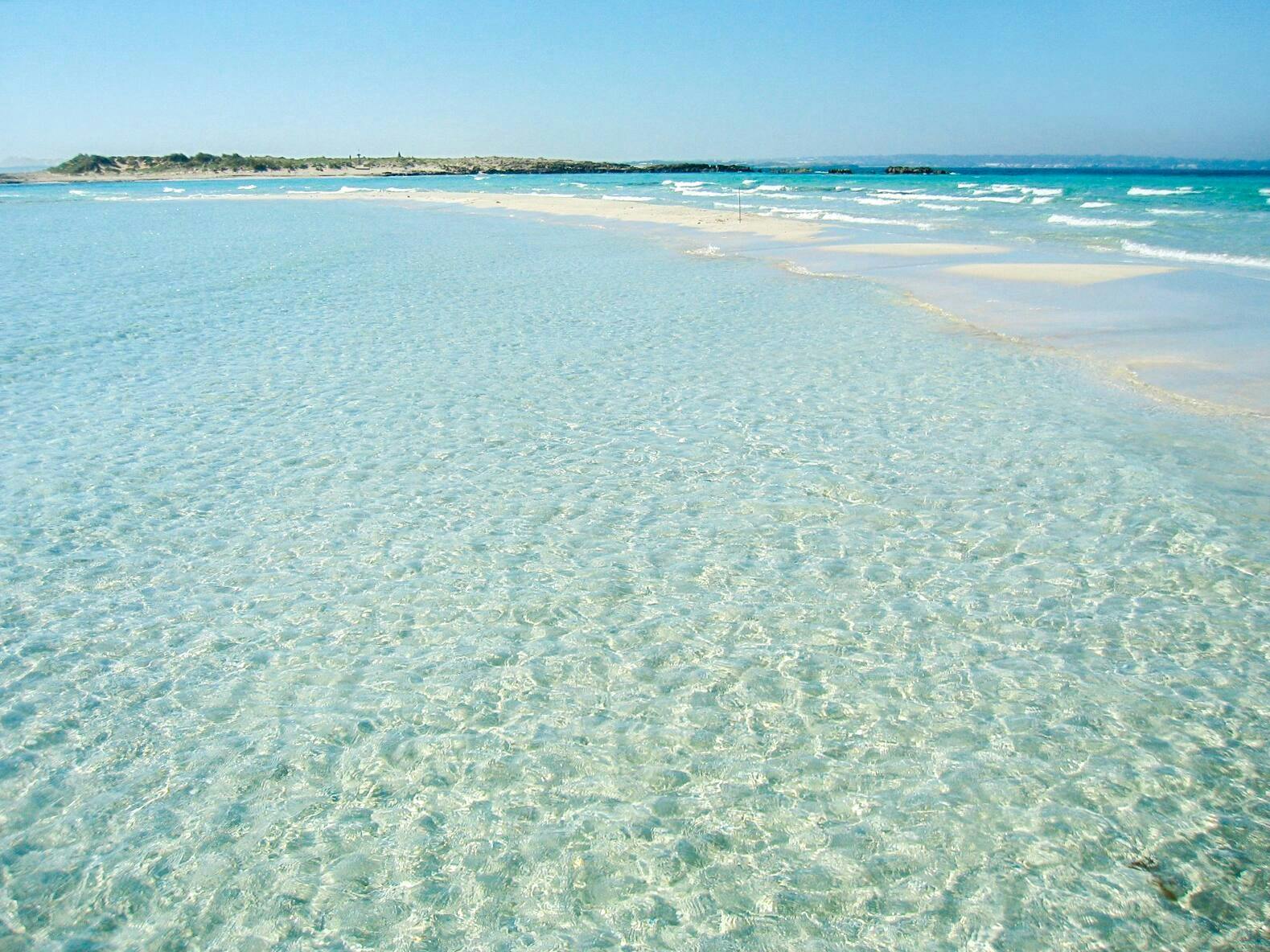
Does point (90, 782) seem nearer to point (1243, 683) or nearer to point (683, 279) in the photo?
point (1243, 683)

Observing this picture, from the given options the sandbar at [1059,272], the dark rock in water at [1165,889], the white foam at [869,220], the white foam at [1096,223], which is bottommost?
the dark rock in water at [1165,889]

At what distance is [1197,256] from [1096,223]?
14127 mm

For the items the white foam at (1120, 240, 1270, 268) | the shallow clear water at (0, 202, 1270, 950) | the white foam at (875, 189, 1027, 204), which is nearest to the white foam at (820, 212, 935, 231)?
the white foam at (1120, 240, 1270, 268)

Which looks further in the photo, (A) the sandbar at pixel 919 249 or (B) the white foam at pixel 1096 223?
(B) the white foam at pixel 1096 223

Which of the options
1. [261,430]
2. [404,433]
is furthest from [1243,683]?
[261,430]

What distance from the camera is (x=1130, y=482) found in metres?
8.55

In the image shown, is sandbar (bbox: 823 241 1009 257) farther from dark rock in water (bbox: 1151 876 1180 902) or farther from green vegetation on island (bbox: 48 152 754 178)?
A: green vegetation on island (bbox: 48 152 754 178)

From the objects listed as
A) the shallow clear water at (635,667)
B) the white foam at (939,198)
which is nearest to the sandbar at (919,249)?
the shallow clear water at (635,667)

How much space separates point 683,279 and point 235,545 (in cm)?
1724

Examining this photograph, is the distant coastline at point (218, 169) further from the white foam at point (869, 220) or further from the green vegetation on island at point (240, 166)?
the white foam at point (869, 220)

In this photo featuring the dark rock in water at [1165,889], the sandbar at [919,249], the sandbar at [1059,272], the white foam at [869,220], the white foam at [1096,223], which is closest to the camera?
the dark rock in water at [1165,889]

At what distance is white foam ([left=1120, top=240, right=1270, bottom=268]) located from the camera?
25.4 m

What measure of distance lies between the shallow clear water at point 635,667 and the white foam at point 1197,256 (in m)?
18.5

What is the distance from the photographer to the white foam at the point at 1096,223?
37691 millimetres
